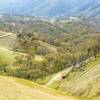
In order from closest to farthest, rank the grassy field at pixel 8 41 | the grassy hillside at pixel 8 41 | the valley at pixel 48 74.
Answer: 1. the valley at pixel 48 74
2. the grassy field at pixel 8 41
3. the grassy hillside at pixel 8 41

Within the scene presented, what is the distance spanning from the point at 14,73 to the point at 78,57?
4706 centimetres

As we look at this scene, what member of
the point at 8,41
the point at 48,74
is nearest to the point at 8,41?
the point at 8,41

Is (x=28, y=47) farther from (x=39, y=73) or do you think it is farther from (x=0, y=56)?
(x=39, y=73)

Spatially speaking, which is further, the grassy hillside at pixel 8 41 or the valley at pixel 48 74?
the grassy hillside at pixel 8 41

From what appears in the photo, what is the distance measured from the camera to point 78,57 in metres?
102

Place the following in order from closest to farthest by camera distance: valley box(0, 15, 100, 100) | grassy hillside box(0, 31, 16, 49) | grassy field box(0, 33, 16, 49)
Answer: valley box(0, 15, 100, 100) → grassy field box(0, 33, 16, 49) → grassy hillside box(0, 31, 16, 49)

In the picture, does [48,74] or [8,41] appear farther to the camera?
[8,41]

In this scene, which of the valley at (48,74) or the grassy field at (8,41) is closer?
the valley at (48,74)

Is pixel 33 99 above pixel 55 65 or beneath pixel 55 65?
above

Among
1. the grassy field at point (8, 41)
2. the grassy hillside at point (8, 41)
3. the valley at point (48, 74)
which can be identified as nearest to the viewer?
the valley at point (48, 74)

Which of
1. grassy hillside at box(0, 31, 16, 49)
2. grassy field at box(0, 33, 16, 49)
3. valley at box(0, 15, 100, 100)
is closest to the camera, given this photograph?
valley at box(0, 15, 100, 100)

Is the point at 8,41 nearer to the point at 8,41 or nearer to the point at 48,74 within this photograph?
the point at 8,41

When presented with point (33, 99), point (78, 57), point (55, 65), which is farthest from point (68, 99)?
point (78, 57)

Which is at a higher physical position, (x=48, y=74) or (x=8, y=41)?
(x=8, y=41)
